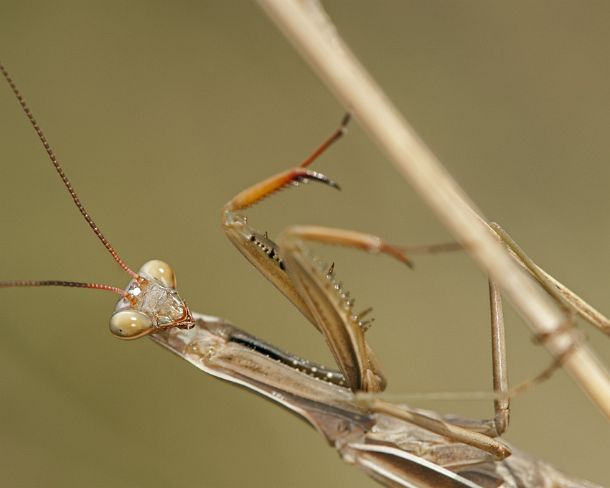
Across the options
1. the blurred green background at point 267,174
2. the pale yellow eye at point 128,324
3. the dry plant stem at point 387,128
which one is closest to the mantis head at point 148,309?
the pale yellow eye at point 128,324

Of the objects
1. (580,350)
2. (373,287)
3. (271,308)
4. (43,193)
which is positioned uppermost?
(43,193)

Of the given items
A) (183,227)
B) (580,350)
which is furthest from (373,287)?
(580,350)

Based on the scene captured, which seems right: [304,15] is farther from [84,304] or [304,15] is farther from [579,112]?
[579,112]

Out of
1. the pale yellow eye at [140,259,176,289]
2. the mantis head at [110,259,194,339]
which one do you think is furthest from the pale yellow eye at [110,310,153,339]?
the pale yellow eye at [140,259,176,289]

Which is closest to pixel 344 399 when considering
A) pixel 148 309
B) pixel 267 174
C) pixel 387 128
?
pixel 148 309

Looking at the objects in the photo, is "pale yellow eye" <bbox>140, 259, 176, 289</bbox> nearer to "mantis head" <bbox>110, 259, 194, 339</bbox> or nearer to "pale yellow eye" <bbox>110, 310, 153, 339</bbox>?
"mantis head" <bbox>110, 259, 194, 339</bbox>
